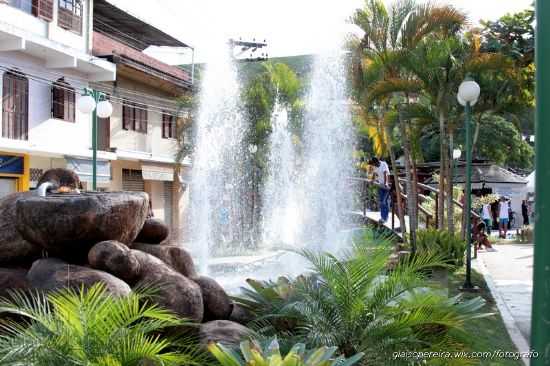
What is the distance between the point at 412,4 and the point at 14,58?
10.6 metres

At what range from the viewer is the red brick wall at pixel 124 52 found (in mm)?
21991

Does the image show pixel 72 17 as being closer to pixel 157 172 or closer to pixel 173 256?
pixel 157 172

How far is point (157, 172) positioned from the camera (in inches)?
1005

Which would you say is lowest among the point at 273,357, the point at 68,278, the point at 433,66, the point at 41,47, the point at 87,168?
the point at 273,357

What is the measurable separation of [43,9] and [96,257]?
14.6 metres

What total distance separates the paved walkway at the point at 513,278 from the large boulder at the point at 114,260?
378cm

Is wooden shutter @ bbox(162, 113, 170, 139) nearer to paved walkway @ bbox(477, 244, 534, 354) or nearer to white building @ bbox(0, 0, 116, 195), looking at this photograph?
white building @ bbox(0, 0, 116, 195)

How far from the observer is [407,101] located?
15297mm

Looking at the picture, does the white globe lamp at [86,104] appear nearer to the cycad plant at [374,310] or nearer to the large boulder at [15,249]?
the large boulder at [15,249]

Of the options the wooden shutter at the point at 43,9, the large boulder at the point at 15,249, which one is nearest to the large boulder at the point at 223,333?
the large boulder at the point at 15,249

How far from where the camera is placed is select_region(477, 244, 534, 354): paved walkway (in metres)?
9.16

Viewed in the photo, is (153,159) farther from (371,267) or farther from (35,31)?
(371,267)

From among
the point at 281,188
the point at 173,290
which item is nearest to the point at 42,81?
the point at 281,188

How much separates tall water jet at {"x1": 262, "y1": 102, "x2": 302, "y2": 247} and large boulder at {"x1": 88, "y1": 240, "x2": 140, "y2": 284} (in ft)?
38.5
